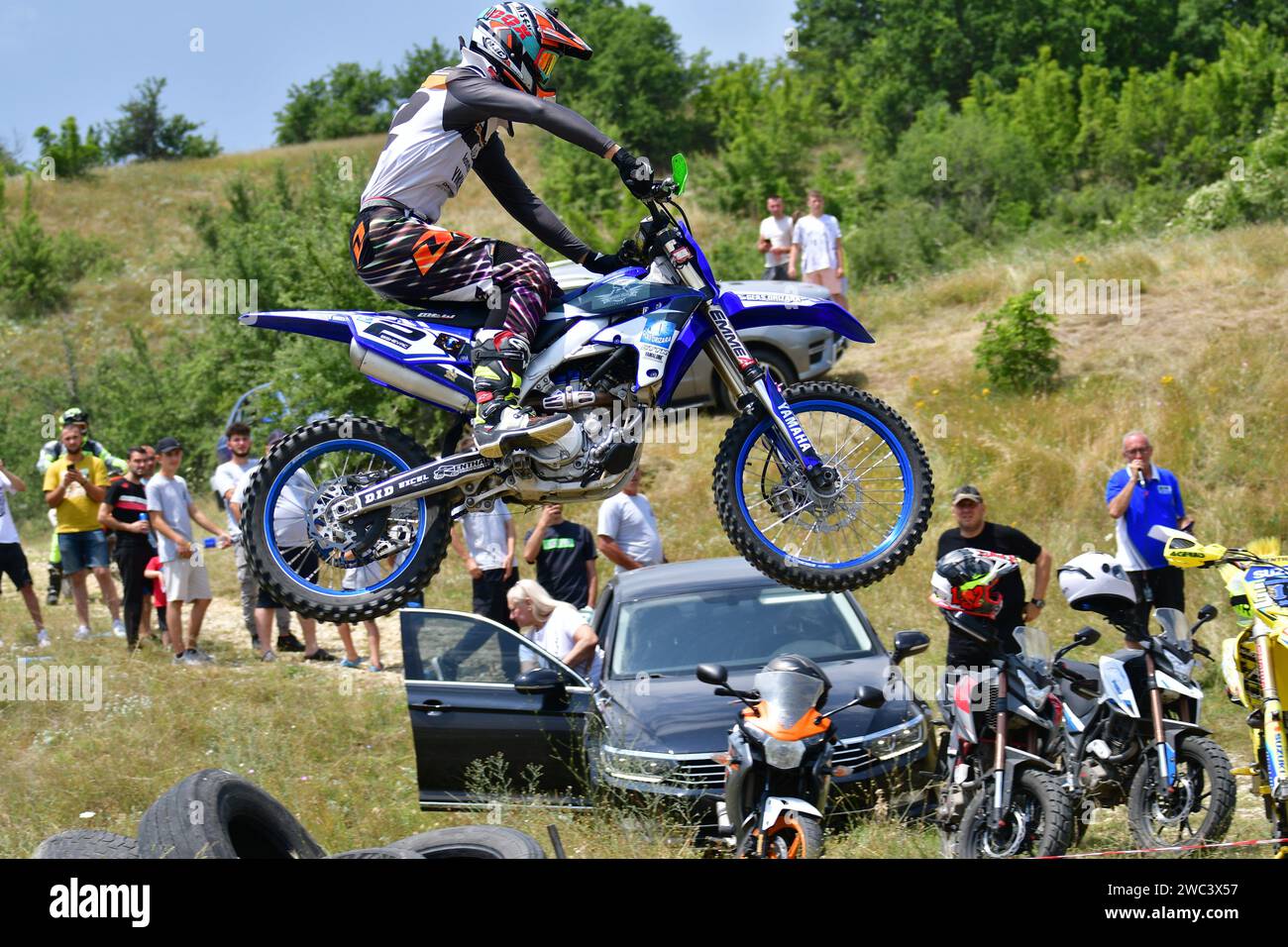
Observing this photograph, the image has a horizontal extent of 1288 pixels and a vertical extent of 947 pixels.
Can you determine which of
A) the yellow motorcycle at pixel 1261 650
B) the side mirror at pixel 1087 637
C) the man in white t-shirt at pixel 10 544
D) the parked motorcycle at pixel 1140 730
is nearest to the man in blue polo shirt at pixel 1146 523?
the parked motorcycle at pixel 1140 730

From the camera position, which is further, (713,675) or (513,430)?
(713,675)

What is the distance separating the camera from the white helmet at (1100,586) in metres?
8.12

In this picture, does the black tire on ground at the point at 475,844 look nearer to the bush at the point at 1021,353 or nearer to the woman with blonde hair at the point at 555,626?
the woman with blonde hair at the point at 555,626

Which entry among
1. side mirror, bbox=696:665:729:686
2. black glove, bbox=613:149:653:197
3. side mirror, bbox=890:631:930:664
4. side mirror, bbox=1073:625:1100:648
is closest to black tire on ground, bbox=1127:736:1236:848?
side mirror, bbox=1073:625:1100:648

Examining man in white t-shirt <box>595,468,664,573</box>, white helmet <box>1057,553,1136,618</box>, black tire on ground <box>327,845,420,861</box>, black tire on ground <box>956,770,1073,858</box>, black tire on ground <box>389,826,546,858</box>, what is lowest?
black tire on ground <box>956,770,1073,858</box>

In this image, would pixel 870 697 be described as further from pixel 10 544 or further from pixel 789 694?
pixel 10 544

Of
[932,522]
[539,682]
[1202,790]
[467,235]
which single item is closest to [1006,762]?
[1202,790]

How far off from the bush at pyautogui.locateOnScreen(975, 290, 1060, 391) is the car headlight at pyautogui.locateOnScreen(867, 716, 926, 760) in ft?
28.0

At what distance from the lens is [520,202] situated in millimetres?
5645

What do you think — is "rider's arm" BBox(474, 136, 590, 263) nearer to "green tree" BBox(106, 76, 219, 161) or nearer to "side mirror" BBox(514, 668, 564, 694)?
"side mirror" BBox(514, 668, 564, 694)

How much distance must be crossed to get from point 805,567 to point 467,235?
1809 mm

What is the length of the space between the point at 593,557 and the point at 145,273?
32601 mm

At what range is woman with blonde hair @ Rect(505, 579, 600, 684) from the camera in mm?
9070
